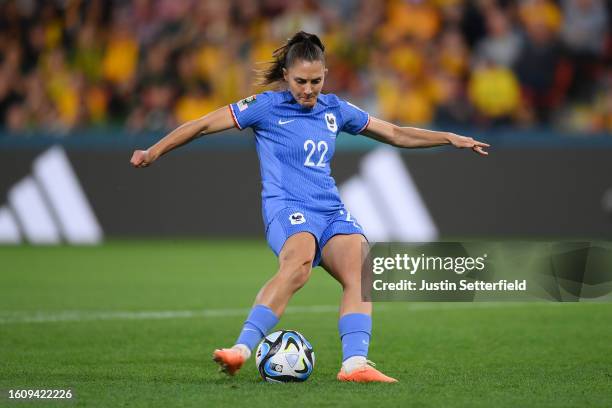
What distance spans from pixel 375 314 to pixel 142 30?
10.3 metres

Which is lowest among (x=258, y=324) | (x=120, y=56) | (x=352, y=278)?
(x=258, y=324)

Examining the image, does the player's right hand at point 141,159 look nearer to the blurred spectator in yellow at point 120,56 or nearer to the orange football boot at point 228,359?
the orange football boot at point 228,359

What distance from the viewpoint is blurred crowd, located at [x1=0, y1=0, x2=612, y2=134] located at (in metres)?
16.5

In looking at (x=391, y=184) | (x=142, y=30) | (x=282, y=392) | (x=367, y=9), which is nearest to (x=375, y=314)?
(x=282, y=392)

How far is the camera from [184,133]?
6.29 m

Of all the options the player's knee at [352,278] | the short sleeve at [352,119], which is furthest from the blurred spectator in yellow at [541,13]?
the player's knee at [352,278]

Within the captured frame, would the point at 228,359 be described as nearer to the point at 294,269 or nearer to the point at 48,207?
the point at 294,269

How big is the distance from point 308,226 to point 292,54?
0.96 meters

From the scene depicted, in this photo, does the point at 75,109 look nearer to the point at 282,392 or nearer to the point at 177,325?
the point at 177,325

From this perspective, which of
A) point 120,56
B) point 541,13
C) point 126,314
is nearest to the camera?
point 126,314

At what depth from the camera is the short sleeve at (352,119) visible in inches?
266

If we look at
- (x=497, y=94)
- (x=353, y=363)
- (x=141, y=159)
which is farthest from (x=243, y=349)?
(x=497, y=94)

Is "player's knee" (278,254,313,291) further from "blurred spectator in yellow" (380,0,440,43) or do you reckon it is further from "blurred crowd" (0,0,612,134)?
"blurred spectator in yellow" (380,0,440,43)

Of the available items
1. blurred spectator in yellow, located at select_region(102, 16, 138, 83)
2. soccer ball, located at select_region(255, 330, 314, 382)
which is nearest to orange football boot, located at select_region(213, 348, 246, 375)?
soccer ball, located at select_region(255, 330, 314, 382)
